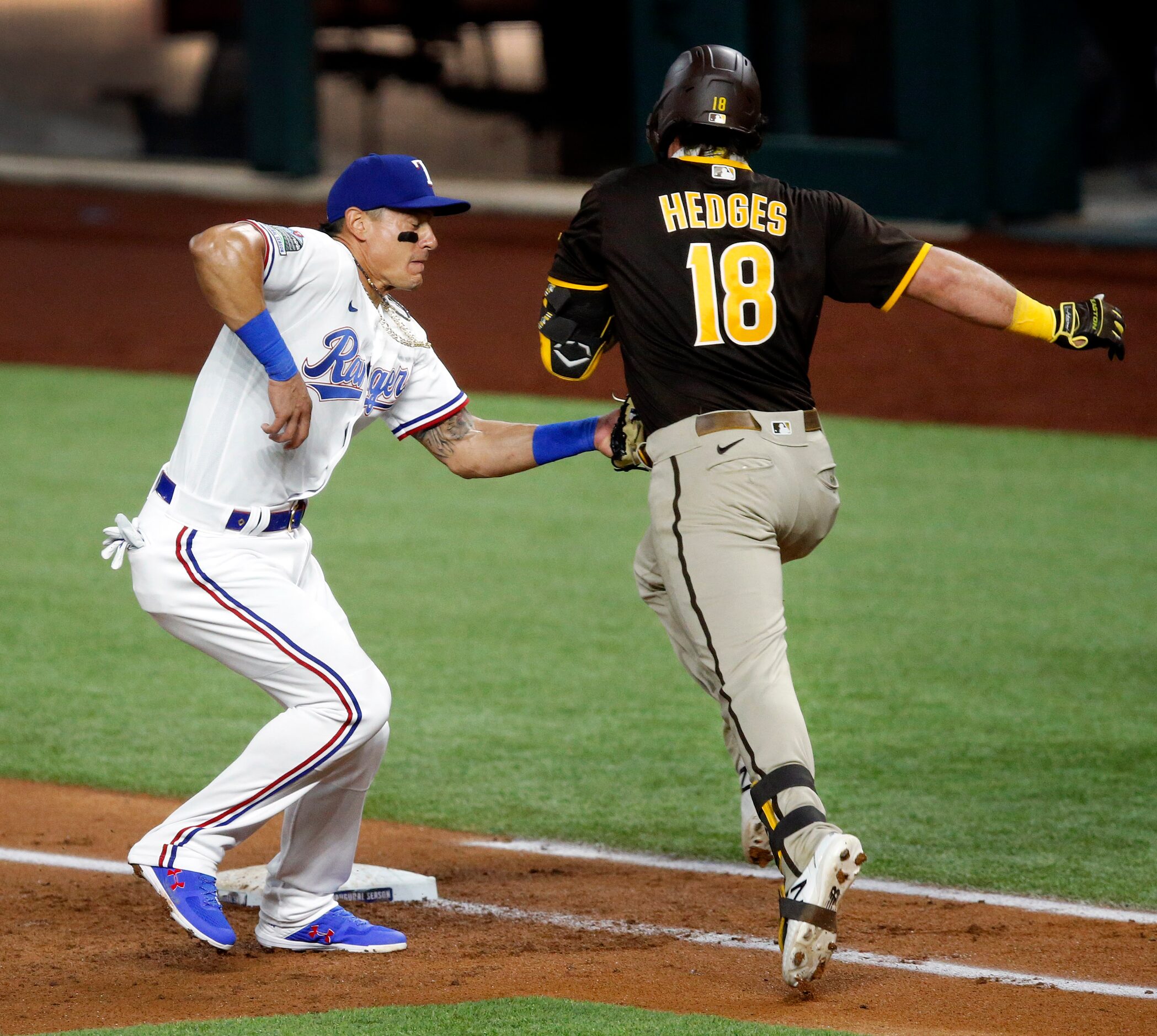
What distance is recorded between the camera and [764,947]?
412 cm

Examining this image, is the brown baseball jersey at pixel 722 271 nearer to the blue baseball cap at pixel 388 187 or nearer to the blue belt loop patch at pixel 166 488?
the blue baseball cap at pixel 388 187

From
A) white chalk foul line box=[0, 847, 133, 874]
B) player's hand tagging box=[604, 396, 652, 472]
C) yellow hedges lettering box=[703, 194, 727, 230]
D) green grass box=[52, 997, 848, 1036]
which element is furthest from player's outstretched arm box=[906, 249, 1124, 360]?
white chalk foul line box=[0, 847, 133, 874]

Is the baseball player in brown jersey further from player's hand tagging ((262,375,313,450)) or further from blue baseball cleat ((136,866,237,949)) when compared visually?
blue baseball cleat ((136,866,237,949))

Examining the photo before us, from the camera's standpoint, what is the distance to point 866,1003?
3.62m

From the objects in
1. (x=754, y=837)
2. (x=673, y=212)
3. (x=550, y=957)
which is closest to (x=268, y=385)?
(x=673, y=212)

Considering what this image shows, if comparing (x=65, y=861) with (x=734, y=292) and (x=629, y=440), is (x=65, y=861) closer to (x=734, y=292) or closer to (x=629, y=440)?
(x=629, y=440)

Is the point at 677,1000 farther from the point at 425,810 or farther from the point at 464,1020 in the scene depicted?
the point at 425,810

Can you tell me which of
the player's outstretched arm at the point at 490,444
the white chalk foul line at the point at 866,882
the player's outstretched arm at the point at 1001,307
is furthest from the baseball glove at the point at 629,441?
the white chalk foul line at the point at 866,882

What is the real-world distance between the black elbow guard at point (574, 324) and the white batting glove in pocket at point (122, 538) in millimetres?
986

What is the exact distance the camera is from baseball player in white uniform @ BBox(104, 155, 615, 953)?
3.79m

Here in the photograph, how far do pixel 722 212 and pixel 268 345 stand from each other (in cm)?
101

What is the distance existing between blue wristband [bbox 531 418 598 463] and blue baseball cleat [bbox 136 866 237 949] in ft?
4.18

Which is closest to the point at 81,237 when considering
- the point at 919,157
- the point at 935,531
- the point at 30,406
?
the point at 30,406

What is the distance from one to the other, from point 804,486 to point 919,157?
428 inches
